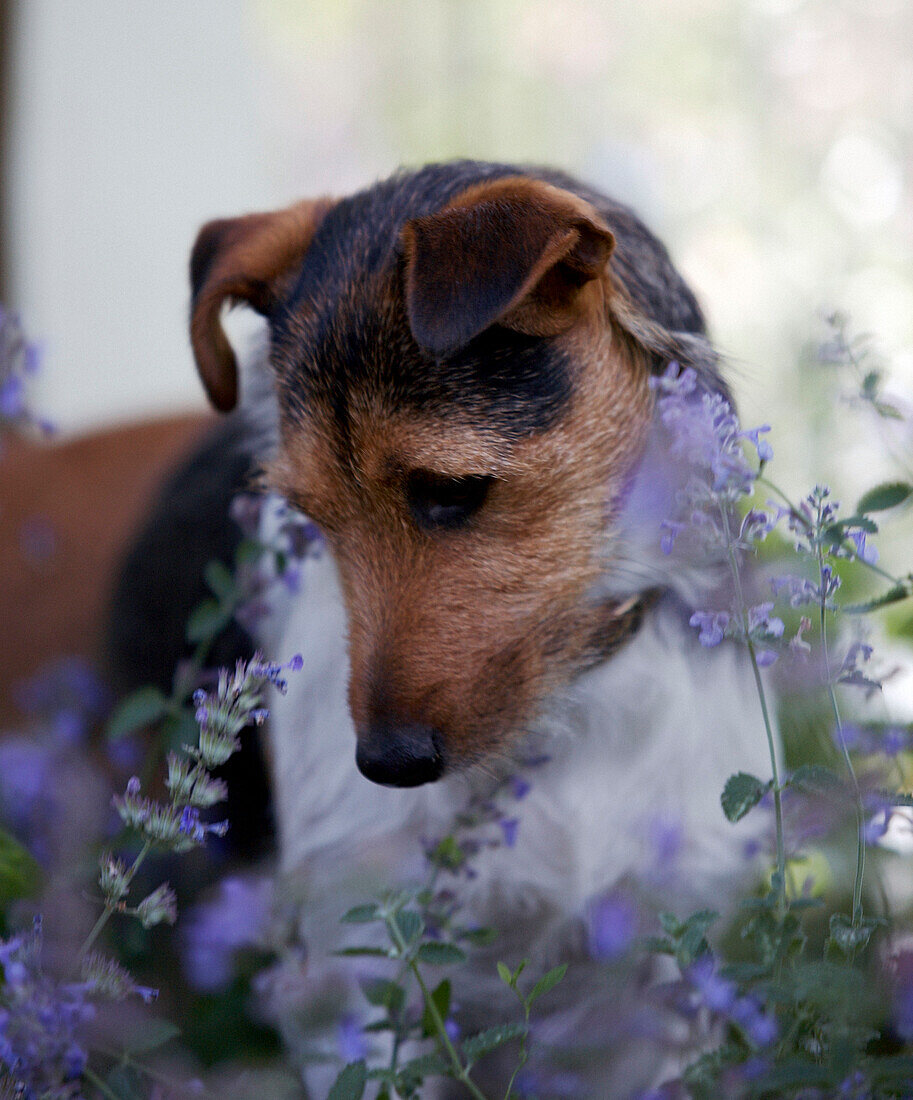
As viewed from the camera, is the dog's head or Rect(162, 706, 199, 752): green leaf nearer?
the dog's head

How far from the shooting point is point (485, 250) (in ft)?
4.38

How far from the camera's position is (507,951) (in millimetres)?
1870

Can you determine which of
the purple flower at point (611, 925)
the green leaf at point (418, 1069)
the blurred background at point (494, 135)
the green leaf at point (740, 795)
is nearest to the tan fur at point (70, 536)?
the blurred background at point (494, 135)

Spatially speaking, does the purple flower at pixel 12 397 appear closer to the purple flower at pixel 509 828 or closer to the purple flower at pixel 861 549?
the purple flower at pixel 509 828

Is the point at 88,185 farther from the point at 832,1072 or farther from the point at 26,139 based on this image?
the point at 832,1072

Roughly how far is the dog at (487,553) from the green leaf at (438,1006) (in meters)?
0.24

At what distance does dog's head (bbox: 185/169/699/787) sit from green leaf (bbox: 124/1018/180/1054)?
1.25 feet

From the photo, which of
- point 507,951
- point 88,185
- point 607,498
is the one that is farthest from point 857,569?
point 88,185

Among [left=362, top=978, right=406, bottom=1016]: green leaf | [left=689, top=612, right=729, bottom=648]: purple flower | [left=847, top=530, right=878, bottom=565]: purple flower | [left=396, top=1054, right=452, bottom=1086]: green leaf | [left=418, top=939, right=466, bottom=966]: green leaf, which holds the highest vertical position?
[left=847, top=530, right=878, bottom=565]: purple flower

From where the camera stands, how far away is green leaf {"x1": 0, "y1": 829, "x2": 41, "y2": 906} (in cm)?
164

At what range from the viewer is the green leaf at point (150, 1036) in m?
1.19

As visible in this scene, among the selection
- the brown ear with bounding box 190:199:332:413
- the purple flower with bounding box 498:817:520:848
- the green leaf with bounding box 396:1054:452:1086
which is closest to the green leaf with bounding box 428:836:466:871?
the purple flower with bounding box 498:817:520:848

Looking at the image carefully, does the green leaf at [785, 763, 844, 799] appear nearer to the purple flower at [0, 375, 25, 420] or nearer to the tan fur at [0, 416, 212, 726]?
the purple flower at [0, 375, 25, 420]

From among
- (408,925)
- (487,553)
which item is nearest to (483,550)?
(487,553)
